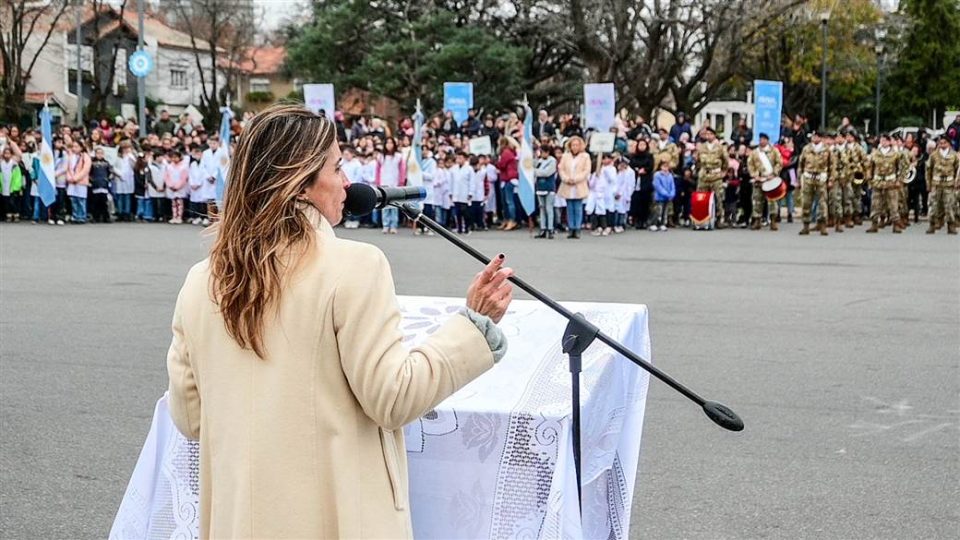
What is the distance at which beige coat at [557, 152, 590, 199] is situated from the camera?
20.3 m

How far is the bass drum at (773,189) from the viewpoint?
21.1m

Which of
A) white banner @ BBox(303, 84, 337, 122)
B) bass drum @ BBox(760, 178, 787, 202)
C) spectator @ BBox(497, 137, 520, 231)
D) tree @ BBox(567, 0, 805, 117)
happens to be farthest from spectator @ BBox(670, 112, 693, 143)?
tree @ BBox(567, 0, 805, 117)

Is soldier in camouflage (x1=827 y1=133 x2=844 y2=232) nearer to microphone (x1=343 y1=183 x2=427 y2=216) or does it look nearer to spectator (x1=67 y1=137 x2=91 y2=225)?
spectator (x1=67 y1=137 x2=91 y2=225)

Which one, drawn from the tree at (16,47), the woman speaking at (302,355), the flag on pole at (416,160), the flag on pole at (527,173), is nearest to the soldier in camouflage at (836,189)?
the flag on pole at (527,173)

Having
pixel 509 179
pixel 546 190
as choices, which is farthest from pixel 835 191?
pixel 509 179

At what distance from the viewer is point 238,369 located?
2.49 metres

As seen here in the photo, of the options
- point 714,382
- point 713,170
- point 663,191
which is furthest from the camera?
point 713,170

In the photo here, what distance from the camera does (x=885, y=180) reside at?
68.4 feet

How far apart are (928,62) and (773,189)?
3998 cm

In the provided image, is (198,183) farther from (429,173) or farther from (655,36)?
(655,36)

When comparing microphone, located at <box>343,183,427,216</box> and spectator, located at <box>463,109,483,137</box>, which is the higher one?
spectator, located at <box>463,109,483,137</box>

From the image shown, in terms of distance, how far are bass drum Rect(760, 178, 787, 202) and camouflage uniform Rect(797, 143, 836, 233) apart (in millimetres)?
428

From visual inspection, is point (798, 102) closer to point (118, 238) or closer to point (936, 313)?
point (118, 238)

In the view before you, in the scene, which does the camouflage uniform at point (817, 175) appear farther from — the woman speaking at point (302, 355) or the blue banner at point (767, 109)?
the woman speaking at point (302, 355)
